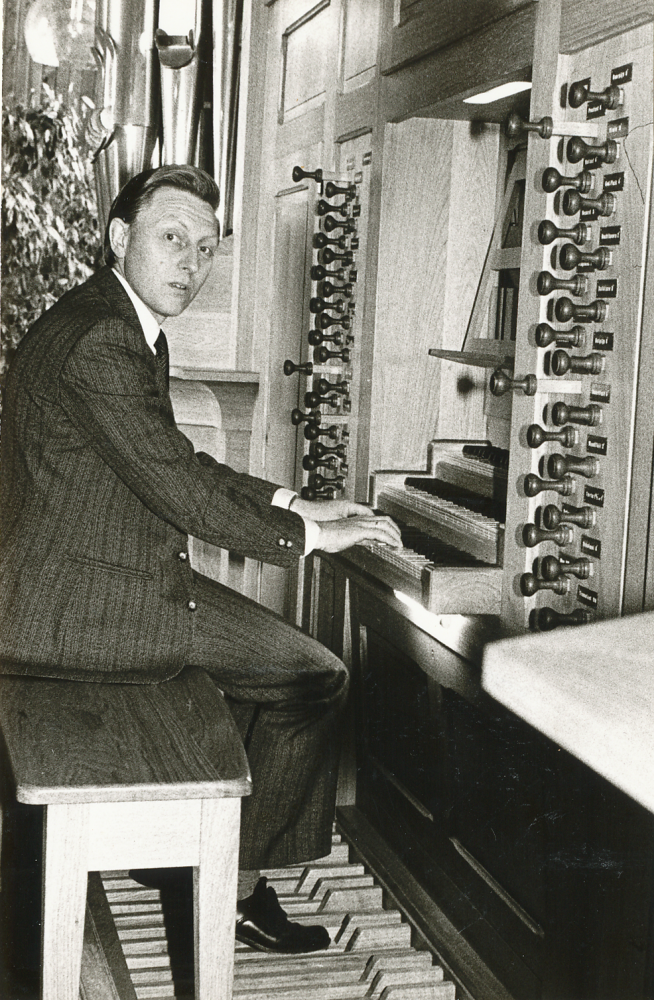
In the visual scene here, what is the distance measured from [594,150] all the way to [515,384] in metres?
0.50

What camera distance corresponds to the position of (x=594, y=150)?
7.21 ft

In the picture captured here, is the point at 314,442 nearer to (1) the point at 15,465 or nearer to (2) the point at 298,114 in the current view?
(2) the point at 298,114

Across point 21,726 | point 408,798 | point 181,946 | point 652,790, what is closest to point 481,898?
point 408,798

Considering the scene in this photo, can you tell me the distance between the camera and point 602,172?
223 cm

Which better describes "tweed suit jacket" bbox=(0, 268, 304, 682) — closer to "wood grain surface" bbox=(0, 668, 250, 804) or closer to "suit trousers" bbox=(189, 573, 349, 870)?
"wood grain surface" bbox=(0, 668, 250, 804)

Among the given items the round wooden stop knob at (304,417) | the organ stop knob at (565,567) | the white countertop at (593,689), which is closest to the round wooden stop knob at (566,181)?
the organ stop knob at (565,567)

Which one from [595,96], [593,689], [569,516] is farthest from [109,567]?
[593,689]

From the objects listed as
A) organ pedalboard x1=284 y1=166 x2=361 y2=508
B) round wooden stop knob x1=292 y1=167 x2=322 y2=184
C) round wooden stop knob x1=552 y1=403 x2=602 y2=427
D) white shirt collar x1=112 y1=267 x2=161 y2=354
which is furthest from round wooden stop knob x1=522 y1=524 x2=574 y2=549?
round wooden stop knob x1=292 y1=167 x2=322 y2=184

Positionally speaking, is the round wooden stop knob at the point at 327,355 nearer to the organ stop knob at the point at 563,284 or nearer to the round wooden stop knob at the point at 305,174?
the round wooden stop knob at the point at 305,174

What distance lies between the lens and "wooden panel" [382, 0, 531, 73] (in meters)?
2.75

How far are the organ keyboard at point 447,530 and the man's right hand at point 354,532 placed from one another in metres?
0.14

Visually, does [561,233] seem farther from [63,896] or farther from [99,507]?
[63,896]

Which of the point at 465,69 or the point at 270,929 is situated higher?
the point at 465,69

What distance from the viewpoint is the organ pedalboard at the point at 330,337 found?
3.77m
